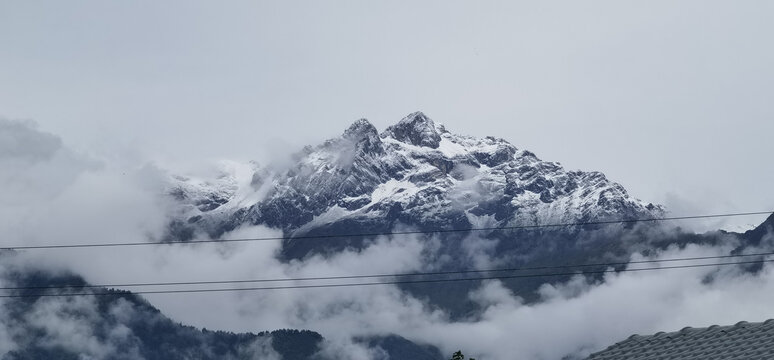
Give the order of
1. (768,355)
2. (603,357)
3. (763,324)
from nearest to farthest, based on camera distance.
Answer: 1. (768,355)
2. (763,324)
3. (603,357)

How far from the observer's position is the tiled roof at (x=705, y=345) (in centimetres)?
9762

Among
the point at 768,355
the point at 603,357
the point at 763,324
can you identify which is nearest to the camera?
the point at 768,355

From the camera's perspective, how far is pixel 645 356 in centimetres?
10488

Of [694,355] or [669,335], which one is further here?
[669,335]

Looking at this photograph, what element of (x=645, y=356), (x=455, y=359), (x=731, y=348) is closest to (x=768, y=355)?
(x=731, y=348)

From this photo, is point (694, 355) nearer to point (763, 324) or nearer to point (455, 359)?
point (763, 324)

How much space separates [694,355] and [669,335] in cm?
723

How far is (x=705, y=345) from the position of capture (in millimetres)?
101375

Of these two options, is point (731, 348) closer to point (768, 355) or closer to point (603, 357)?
point (768, 355)

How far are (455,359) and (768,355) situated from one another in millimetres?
26291

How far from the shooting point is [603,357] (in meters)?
109

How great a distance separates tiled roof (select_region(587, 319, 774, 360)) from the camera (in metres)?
97.6

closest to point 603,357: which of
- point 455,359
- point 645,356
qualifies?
point 645,356

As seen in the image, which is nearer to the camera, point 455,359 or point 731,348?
point 731,348
